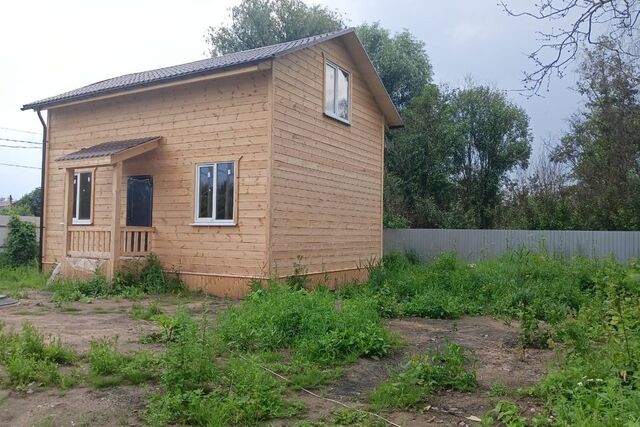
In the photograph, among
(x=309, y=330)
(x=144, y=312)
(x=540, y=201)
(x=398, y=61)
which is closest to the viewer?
(x=309, y=330)

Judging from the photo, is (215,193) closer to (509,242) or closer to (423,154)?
(509,242)

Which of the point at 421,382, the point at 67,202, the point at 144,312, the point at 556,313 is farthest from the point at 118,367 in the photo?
the point at 67,202

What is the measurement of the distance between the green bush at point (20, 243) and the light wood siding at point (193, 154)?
3.08 metres

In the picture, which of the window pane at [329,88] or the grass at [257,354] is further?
the window pane at [329,88]

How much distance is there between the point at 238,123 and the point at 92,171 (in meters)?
4.53

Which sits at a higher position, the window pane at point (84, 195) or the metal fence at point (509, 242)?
the window pane at point (84, 195)

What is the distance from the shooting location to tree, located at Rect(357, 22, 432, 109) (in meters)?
28.4

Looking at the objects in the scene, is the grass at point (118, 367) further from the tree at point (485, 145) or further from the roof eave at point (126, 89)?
the tree at point (485, 145)

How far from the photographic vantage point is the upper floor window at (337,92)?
13492 mm

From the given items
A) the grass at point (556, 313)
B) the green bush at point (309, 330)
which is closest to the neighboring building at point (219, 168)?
the grass at point (556, 313)

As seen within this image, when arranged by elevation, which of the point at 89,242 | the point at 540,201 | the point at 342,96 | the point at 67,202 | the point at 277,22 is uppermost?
the point at 277,22

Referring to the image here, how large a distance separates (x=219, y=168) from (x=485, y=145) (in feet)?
62.7

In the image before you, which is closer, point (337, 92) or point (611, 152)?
point (337, 92)

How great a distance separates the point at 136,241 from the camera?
12.3 m
